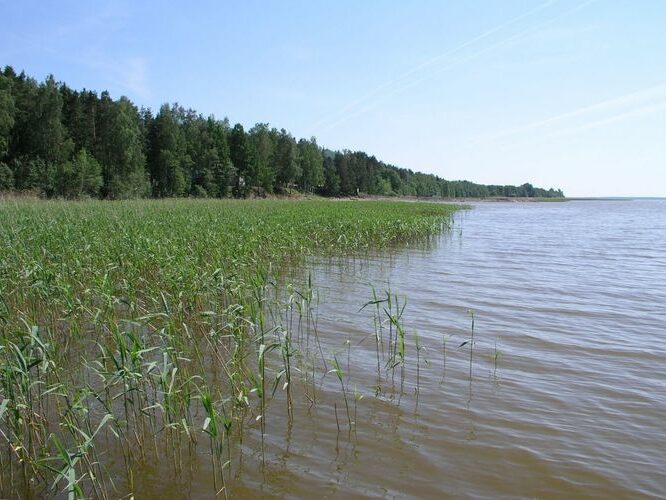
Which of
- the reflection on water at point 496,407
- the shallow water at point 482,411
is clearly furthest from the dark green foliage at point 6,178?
the shallow water at point 482,411

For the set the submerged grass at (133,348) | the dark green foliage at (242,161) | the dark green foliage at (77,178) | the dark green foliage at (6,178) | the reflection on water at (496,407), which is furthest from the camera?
the dark green foliage at (242,161)

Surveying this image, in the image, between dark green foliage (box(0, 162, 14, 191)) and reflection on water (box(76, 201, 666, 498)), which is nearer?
reflection on water (box(76, 201, 666, 498))

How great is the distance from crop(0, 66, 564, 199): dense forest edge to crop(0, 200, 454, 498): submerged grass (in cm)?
3587

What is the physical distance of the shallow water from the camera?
12.0 feet

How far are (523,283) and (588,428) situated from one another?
24.8ft

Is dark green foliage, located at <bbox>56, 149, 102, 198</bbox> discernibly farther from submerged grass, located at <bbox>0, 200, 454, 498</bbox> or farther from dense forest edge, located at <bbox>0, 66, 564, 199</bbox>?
submerged grass, located at <bbox>0, 200, 454, 498</bbox>

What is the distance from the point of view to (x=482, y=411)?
479cm

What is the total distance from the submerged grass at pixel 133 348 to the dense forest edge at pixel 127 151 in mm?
35866

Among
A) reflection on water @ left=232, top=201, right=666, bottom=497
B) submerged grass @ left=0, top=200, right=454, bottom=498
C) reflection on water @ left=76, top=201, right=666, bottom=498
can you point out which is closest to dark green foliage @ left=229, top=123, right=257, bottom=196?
submerged grass @ left=0, top=200, right=454, bottom=498

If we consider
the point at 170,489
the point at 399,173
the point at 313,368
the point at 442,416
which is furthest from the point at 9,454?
the point at 399,173

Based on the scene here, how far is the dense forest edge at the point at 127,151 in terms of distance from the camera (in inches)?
1757

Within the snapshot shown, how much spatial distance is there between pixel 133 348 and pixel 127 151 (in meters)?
52.0

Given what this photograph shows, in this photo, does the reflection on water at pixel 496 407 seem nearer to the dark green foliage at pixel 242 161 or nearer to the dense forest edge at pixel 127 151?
the dense forest edge at pixel 127 151

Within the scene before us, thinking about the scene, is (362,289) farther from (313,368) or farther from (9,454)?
(9,454)
